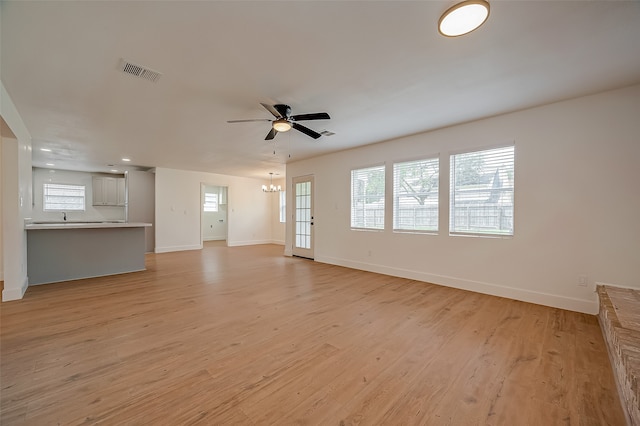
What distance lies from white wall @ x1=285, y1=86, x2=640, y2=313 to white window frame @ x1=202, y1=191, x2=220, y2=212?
9.28 metres

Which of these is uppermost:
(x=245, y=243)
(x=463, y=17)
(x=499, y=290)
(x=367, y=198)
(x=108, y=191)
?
(x=463, y=17)

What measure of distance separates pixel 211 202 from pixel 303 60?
394 inches

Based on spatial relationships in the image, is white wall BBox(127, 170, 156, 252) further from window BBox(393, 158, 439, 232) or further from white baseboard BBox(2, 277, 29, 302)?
window BBox(393, 158, 439, 232)

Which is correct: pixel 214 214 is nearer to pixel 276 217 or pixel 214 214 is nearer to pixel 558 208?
pixel 276 217

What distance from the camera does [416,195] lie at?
468 centimetres

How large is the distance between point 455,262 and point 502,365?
2256 mm

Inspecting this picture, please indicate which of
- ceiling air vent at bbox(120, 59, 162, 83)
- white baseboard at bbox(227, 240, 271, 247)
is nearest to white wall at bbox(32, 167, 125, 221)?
white baseboard at bbox(227, 240, 271, 247)

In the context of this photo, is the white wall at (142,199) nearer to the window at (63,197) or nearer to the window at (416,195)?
the window at (63,197)

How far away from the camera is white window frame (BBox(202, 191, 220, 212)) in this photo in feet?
36.1

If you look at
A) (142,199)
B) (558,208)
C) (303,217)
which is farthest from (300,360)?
(142,199)

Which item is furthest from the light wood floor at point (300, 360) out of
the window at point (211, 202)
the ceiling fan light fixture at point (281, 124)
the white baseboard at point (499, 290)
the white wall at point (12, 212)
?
the window at point (211, 202)

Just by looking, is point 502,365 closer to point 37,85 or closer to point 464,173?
point 464,173

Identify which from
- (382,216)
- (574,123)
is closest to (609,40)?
(574,123)

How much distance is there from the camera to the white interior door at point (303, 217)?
6773 millimetres
